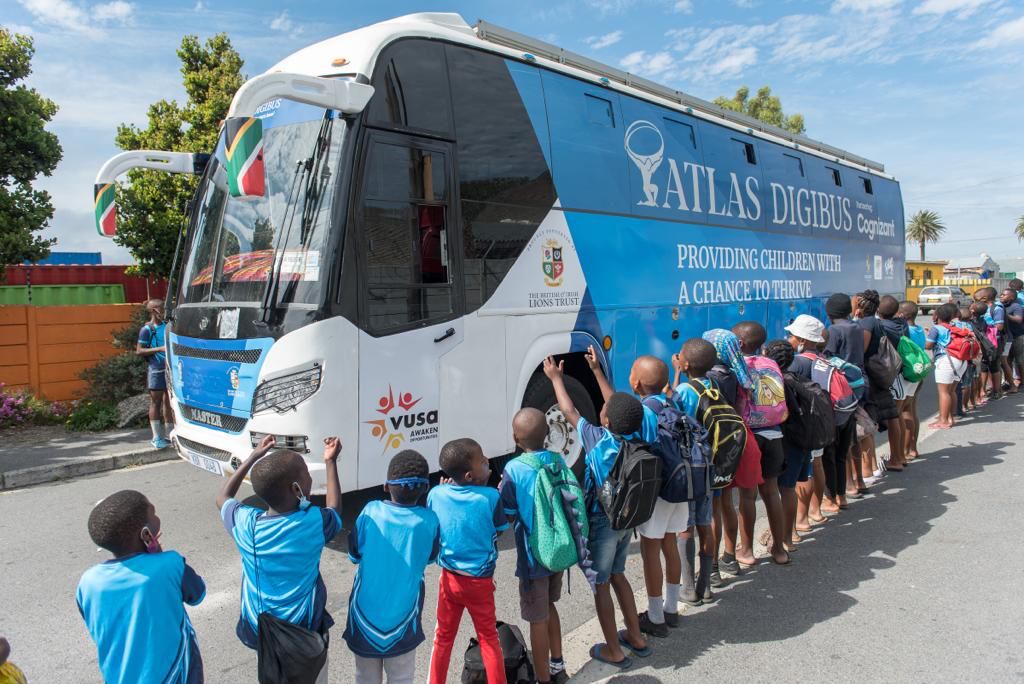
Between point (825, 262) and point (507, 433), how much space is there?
770cm

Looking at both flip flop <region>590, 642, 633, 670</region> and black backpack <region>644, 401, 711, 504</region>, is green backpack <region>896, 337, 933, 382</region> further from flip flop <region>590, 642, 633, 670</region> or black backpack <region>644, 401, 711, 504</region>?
flip flop <region>590, 642, 633, 670</region>

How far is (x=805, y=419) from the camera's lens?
4.78 m

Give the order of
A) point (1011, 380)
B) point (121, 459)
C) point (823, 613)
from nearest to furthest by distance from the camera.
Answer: point (823, 613), point (121, 459), point (1011, 380)

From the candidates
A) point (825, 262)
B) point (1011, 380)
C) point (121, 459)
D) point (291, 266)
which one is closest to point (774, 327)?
point (825, 262)

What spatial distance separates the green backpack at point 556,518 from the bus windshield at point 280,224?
6.85ft

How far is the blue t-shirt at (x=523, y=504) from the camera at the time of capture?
3.11 metres

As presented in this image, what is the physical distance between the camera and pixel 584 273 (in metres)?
6.30

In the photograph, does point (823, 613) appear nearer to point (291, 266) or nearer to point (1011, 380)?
point (291, 266)

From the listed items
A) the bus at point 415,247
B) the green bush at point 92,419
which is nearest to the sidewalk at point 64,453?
the green bush at point 92,419

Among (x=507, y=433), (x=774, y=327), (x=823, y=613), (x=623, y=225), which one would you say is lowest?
(x=823, y=613)

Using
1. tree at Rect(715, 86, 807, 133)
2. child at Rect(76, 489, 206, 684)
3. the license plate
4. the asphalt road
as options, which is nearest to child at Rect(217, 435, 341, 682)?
child at Rect(76, 489, 206, 684)

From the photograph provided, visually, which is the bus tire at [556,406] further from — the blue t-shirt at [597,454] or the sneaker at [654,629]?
the blue t-shirt at [597,454]

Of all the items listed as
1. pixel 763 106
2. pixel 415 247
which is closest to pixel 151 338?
pixel 415 247

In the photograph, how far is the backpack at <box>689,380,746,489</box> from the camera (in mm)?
4000
